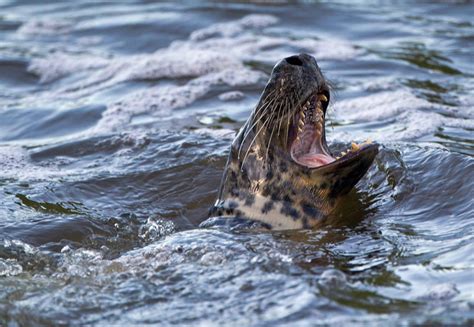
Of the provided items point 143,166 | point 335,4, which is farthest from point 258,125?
point 335,4

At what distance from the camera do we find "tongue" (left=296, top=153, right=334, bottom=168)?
4.67 m

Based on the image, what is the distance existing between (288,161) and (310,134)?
196 millimetres

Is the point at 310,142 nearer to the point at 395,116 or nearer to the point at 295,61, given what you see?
the point at 295,61

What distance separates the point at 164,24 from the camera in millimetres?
10148

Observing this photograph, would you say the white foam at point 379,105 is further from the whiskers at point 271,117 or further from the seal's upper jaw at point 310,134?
the whiskers at point 271,117

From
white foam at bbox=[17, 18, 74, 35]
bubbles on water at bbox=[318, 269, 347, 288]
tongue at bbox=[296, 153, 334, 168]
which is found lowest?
bubbles on water at bbox=[318, 269, 347, 288]

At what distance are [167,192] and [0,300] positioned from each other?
72.7 inches

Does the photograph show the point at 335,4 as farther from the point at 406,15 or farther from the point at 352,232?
the point at 352,232

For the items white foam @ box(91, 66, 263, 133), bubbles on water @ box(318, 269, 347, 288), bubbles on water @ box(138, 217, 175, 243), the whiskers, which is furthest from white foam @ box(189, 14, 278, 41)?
bubbles on water @ box(318, 269, 347, 288)

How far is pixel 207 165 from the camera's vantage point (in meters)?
5.94

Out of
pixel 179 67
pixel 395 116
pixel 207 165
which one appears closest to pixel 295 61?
pixel 207 165

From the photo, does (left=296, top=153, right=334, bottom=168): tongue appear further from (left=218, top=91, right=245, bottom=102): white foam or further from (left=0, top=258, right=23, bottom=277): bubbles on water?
(left=218, top=91, right=245, bottom=102): white foam

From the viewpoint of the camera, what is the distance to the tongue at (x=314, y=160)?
15.3ft

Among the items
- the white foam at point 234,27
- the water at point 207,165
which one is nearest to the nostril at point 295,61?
the water at point 207,165
